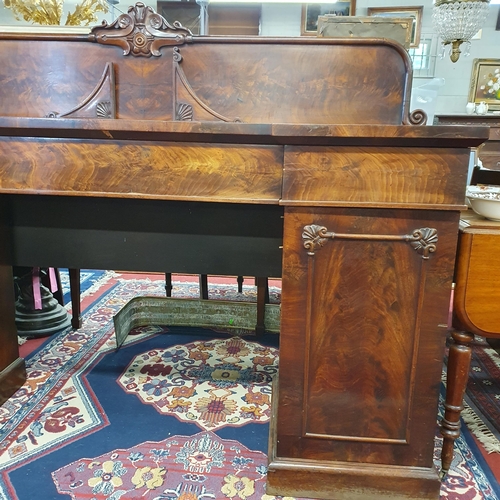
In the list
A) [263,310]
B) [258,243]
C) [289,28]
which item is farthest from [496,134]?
[258,243]

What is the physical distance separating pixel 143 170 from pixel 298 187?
370 millimetres

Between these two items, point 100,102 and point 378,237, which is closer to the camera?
point 378,237

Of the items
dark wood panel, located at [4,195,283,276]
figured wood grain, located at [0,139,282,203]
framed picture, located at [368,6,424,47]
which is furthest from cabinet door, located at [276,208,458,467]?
framed picture, located at [368,6,424,47]

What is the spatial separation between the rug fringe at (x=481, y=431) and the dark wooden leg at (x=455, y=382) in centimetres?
28

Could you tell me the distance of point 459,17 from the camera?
2.36 meters

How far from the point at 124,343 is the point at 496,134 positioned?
319 centimetres

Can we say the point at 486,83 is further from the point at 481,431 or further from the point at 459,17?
the point at 481,431

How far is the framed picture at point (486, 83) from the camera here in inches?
152

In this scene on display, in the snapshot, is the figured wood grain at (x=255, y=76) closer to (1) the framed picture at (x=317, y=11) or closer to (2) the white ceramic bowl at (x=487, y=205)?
(2) the white ceramic bowl at (x=487, y=205)

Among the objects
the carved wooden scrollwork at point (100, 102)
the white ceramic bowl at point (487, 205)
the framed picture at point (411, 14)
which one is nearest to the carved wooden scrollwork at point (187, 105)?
the carved wooden scrollwork at point (100, 102)

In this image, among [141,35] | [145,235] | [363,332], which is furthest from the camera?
[145,235]

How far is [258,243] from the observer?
1.42 metres

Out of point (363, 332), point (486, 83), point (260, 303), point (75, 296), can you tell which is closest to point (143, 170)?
point (363, 332)

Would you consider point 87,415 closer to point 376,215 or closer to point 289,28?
point 376,215
